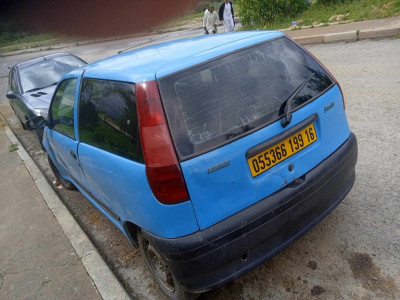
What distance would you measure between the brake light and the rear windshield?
51 millimetres

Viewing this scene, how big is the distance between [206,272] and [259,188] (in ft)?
1.89

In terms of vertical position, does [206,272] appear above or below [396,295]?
above

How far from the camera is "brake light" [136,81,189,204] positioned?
1.88m

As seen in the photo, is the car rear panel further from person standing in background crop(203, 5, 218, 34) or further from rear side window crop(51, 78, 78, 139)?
person standing in background crop(203, 5, 218, 34)

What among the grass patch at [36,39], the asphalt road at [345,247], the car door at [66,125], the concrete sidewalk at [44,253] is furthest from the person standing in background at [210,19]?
the car door at [66,125]

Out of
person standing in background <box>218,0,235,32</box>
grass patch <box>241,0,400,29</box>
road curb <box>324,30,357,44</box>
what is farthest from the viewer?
person standing in background <box>218,0,235,32</box>

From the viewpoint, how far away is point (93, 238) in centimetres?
348

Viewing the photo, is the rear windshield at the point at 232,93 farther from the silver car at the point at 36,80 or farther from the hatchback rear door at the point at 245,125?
the silver car at the point at 36,80

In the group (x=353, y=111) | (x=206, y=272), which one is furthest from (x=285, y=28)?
(x=206, y=272)

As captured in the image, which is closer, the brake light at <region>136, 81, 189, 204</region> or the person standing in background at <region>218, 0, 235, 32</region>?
the brake light at <region>136, 81, 189, 204</region>

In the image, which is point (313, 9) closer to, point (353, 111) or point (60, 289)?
point (353, 111)

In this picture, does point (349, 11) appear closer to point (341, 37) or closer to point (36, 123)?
point (341, 37)

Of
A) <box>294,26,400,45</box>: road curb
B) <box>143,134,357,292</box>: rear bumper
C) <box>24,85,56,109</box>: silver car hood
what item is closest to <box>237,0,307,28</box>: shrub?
<box>294,26,400,45</box>: road curb

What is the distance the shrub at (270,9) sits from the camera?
13367 millimetres
